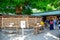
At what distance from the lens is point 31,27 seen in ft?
85.5

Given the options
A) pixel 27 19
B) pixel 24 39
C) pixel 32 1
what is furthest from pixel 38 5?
pixel 24 39

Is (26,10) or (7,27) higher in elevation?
Answer: (26,10)

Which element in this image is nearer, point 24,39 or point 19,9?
point 24,39

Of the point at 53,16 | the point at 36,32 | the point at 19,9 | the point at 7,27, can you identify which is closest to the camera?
the point at 36,32

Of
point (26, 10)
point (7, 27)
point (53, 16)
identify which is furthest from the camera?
point (53, 16)

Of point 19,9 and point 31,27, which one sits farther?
point 19,9

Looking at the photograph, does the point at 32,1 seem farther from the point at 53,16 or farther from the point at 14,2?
the point at 53,16

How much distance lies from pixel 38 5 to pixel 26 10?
4624 millimetres

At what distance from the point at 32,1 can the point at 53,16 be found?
559 inches

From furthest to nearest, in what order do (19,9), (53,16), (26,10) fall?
(53,16) → (26,10) → (19,9)

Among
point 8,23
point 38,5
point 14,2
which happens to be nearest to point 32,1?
point 38,5

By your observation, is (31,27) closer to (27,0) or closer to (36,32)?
(27,0)

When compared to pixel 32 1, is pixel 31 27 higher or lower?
lower

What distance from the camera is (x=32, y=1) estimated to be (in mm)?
27891
